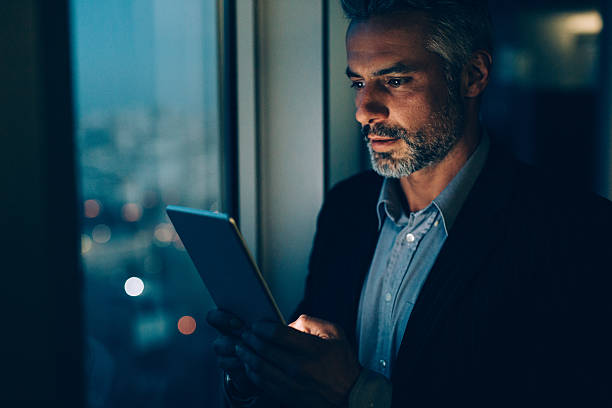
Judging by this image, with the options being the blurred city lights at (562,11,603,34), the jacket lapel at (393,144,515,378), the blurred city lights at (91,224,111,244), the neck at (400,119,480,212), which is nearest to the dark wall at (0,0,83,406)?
the blurred city lights at (91,224,111,244)

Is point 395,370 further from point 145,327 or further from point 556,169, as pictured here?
point 556,169

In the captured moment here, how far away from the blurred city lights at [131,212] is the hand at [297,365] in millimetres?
548

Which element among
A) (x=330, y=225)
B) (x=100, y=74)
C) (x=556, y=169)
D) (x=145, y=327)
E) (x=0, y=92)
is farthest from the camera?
(x=556, y=169)

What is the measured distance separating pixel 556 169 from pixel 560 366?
1686 mm

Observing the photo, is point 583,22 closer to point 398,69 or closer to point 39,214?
point 398,69

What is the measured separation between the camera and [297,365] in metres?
0.81

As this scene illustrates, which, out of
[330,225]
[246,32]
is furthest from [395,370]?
[246,32]

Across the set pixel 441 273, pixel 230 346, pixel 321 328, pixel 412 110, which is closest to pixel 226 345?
pixel 230 346

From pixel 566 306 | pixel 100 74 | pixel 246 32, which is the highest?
pixel 246 32

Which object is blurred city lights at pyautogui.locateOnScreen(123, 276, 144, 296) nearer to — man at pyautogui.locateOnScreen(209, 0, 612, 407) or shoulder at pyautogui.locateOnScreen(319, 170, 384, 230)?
man at pyautogui.locateOnScreen(209, 0, 612, 407)

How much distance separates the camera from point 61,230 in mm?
533

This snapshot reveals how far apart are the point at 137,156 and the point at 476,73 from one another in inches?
35.9

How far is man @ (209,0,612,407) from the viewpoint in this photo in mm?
A: 891

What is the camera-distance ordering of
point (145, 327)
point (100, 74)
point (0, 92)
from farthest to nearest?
point (145, 327), point (100, 74), point (0, 92)
